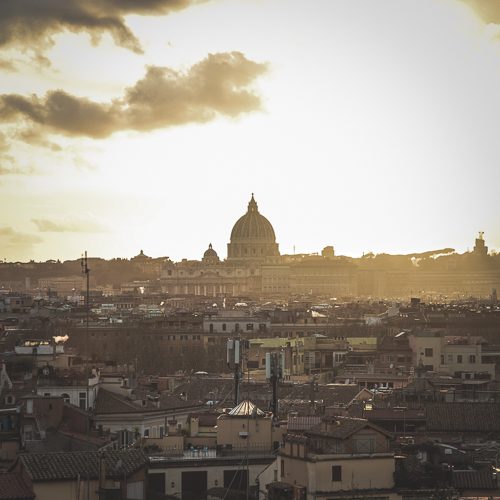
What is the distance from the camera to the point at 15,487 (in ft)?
81.4

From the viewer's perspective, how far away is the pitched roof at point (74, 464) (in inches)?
982

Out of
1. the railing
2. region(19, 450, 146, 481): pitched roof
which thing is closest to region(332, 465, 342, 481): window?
region(19, 450, 146, 481): pitched roof

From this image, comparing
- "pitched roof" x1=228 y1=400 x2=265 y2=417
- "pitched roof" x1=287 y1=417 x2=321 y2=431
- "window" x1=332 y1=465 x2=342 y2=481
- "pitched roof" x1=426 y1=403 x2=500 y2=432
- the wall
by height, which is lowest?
the wall

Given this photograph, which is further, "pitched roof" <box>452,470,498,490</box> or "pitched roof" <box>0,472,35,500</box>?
"pitched roof" <box>452,470,498,490</box>

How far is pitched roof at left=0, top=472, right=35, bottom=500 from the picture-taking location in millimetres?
24484

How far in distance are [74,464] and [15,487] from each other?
86 centimetres

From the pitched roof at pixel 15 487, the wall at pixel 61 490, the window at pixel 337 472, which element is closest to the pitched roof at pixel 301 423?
the window at pixel 337 472

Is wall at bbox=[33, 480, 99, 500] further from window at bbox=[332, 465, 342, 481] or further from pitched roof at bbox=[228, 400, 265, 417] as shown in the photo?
pitched roof at bbox=[228, 400, 265, 417]

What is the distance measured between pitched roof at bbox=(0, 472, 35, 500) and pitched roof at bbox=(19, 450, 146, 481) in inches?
4.9

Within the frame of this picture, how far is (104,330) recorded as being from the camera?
97.4m

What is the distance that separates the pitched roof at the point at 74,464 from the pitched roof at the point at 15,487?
13 centimetres

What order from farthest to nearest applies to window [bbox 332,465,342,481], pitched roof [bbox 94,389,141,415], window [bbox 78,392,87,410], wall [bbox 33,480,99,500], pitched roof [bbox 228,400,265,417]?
1. window [bbox 78,392,87,410]
2. pitched roof [bbox 94,389,141,415]
3. pitched roof [bbox 228,400,265,417]
4. window [bbox 332,465,342,481]
5. wall [bbox 33,480,99,500]

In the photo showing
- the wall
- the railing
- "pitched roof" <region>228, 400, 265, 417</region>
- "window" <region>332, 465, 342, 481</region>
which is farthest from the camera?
"pitched roof" <region>228, 400, 265, 417</region>

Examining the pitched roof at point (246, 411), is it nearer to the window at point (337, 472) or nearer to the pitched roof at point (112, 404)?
the window at point (337, 472)
